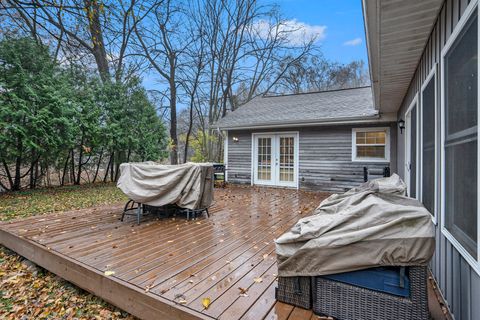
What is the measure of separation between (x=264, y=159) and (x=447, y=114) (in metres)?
7.28

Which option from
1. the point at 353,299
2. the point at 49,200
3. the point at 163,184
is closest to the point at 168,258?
the point at 163,184

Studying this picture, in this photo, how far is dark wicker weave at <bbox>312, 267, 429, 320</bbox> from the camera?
1.56 m

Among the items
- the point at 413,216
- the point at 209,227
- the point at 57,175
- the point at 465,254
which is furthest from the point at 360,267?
the point at 57,175

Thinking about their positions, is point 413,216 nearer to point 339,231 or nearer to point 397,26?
point 339,231

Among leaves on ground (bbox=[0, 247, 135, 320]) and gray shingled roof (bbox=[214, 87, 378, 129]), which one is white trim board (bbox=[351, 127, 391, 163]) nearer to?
gray shingled roof (bbox=[214, 87, 378, 129])

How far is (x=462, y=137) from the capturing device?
5.65 feet

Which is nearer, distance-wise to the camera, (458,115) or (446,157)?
(458,115)

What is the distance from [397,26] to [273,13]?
1556cm

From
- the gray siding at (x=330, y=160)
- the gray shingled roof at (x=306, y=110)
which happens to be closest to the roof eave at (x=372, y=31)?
the gray shingled roof at (x=306, y=110)

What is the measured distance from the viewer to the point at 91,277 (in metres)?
2.51

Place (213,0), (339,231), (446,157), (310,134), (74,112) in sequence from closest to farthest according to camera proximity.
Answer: (339,231)
(446,157)
(74,112)
(310,134)
(213,0)

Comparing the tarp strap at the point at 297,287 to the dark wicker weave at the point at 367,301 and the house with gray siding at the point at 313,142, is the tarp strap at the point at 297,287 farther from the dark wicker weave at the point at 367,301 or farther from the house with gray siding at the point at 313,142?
the house with gray siding at the point at 313,142

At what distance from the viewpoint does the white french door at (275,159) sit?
8781 mm

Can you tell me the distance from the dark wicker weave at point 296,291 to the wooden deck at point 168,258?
48 mm
